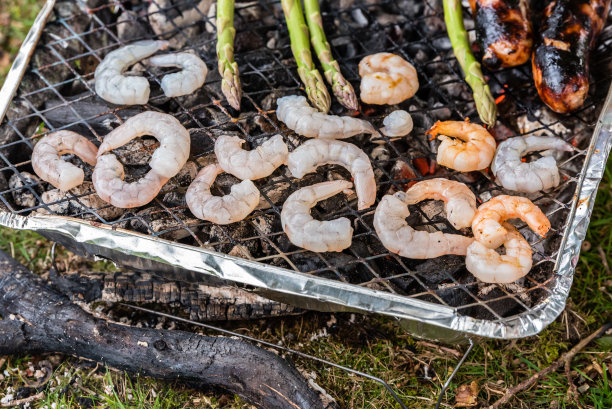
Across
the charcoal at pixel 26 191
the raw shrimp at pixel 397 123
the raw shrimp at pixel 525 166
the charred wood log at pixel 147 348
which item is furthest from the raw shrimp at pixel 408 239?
the charcoal at pixel 26 191

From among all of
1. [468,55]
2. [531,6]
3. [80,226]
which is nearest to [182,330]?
[80,226]

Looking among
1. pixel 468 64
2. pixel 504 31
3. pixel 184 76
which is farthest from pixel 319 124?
pixel 504 31

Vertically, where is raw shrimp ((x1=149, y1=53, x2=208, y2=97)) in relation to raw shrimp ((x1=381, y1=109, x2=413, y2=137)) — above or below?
above

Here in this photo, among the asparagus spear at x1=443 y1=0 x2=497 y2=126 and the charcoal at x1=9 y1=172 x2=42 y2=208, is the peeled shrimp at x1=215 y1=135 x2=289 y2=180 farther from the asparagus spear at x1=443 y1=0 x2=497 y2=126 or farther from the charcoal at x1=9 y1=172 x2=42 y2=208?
the asparagus spear at x1=443 y1=0 x2=497 y2=126

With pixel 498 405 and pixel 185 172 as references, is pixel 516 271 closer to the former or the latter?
pixel 498 405

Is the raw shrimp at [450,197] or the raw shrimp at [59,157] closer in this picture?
the raw shrimp at [450,197]

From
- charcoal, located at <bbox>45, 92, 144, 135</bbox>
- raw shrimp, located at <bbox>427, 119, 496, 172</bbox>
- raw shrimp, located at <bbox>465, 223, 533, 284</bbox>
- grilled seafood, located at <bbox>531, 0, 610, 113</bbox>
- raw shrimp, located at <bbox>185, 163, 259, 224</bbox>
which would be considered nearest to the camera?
raw shrimp, located at <bbox>465, 223, 533, 284</bbox>

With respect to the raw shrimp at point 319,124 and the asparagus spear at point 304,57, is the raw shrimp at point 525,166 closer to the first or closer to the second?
the raw shrimp at point 319,124

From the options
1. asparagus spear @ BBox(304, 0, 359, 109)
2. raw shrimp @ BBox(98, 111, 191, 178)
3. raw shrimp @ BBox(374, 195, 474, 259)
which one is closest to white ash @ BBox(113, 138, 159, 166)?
raw shrimp @ BBox(98, 111, 191, 178)
